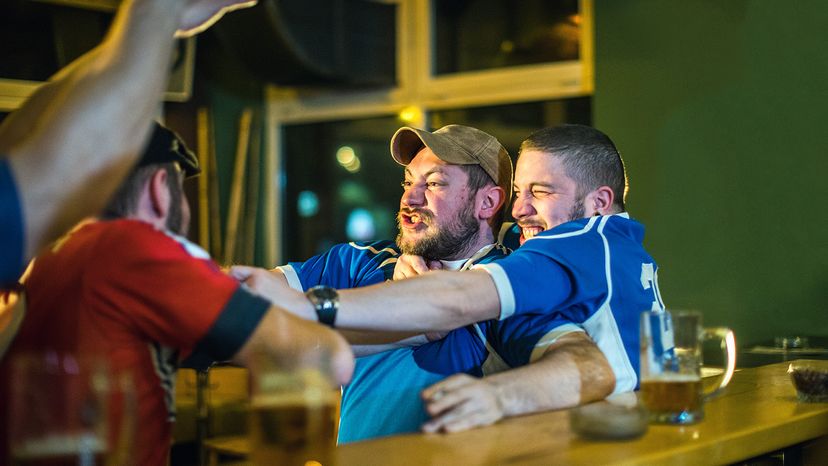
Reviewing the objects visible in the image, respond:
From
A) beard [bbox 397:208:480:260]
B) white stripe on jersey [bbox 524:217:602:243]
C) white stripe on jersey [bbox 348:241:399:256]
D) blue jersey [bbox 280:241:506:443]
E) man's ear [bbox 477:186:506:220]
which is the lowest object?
blue jersey [bbox 280:241:506:443]

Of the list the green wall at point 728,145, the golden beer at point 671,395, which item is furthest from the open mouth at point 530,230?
the green wall at point 728,145

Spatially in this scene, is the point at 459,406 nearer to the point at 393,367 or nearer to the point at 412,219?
the point at 393,367

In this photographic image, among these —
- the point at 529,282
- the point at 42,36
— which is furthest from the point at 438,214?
the point at 42,36

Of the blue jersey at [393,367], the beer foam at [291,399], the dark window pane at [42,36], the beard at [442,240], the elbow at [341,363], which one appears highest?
the dark window pane at [42,36]

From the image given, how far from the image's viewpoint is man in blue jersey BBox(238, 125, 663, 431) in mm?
1649

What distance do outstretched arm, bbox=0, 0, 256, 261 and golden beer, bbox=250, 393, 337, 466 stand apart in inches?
13.0

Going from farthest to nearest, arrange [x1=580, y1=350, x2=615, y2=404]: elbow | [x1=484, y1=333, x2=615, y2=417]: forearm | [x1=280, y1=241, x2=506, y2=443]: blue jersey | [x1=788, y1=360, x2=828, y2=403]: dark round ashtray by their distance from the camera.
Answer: [x1=280, y1=241, x2=506, y2=443]: blue jersey < [x1=788, y1=360, x2=828, y2=403]: dark round ashtray < [x1=580, y1=350, x2=615, y2=404]: elbow < [x1=484, y1=333, x2=615, y2=417]: forearm

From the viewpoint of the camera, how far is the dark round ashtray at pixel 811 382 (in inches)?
73.9

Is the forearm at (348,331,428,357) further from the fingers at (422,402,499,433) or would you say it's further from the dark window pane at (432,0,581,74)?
the dark window pane at (432,0,581,74)

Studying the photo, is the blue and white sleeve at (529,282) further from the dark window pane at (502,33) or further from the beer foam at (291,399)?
the dark window pane at (502,33)

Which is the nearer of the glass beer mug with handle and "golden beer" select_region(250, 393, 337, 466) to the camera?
the glass beer mug with handle

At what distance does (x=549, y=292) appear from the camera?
1883mm

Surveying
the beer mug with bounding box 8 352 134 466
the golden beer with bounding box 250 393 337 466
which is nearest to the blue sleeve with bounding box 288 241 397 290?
the golden beer with bounding box 250 393 337 466

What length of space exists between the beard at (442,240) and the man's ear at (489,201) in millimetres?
32
